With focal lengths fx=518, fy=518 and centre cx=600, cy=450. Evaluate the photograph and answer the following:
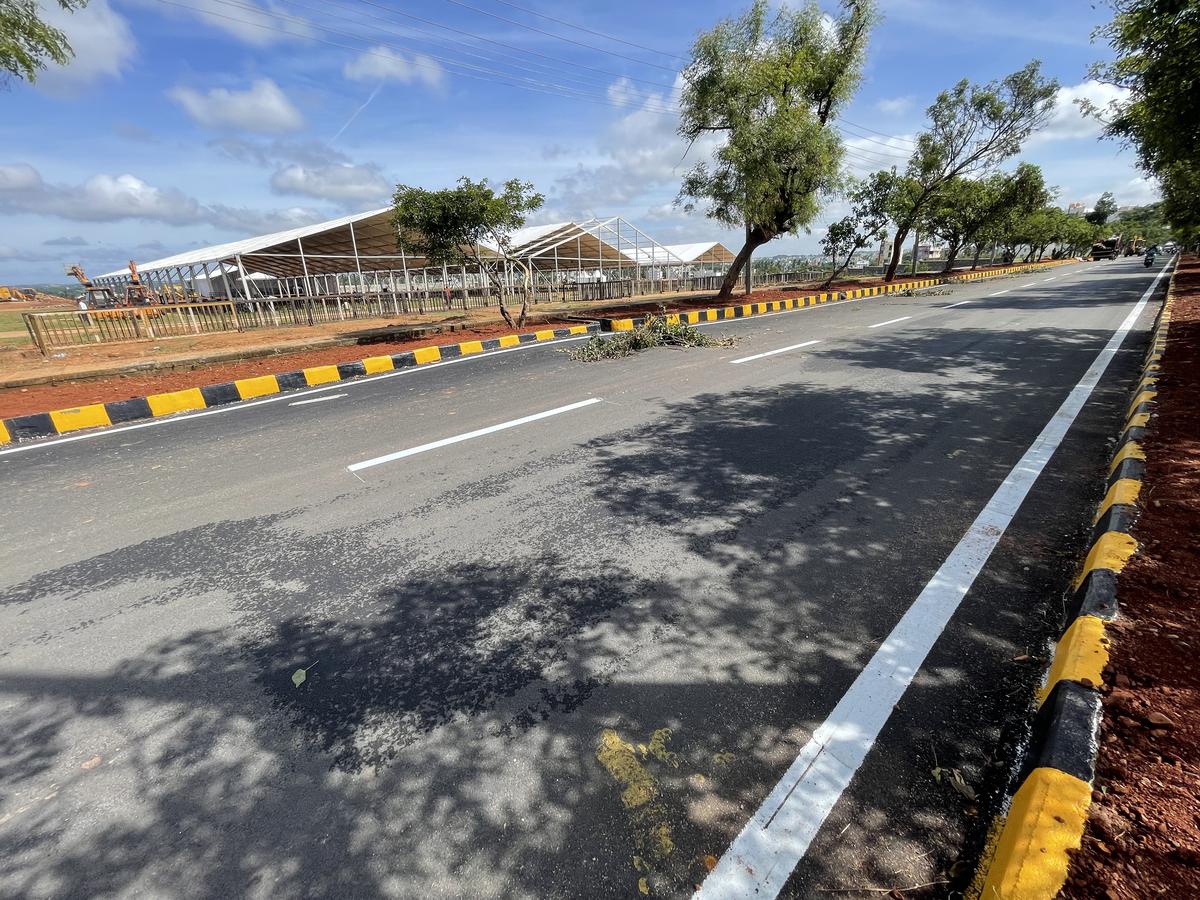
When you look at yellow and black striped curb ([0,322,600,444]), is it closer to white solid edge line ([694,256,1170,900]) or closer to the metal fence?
the metal fence

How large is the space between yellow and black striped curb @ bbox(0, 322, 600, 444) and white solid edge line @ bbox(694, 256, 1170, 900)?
802 centimetres

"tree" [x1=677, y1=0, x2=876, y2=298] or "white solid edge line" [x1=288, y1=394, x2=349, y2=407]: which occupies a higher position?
"tree" [x1=677, y1=0, x2=876, y2=298]

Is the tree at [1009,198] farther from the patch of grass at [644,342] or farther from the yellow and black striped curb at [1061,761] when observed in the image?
the yellow and black striped curb at [1061,761]

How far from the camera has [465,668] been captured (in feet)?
6.81

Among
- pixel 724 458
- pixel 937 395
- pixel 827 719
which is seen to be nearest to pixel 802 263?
pixel 937 395

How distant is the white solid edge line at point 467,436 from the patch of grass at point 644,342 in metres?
3.13

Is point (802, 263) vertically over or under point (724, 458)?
over

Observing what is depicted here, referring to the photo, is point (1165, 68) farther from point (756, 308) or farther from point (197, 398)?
point (197, 398)

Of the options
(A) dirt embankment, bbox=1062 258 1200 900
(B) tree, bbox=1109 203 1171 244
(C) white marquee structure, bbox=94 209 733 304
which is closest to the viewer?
(A) dirt embankment, bbox=1062 258 1200 900

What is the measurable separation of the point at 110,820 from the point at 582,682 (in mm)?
1477

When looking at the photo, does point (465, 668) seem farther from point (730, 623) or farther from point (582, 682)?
point (730, 623)

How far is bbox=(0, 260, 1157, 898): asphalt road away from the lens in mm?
1454

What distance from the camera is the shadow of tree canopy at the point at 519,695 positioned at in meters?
1.43

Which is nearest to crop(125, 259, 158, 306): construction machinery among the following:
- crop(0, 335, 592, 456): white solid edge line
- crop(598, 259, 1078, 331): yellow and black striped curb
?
crop(0, 335, 592, 456): white solid edge line
